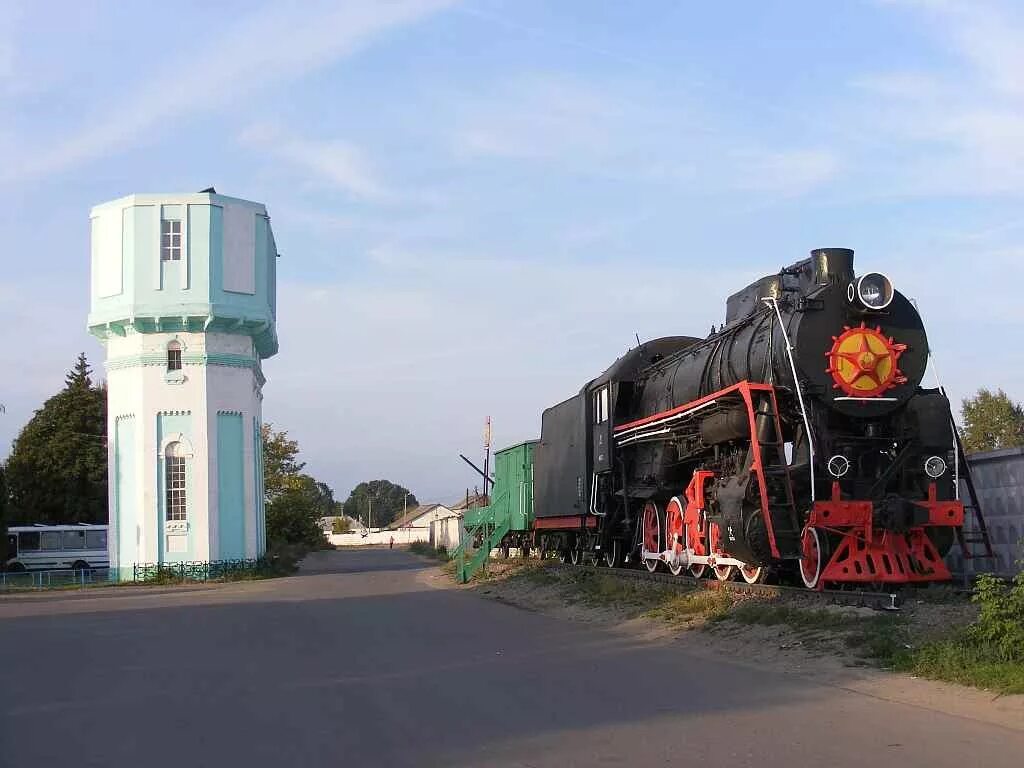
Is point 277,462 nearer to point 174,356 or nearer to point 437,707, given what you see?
point 174,356

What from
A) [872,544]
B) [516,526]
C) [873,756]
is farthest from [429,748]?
[516,526]

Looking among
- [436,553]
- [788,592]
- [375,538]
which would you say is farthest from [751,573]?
[375,538]

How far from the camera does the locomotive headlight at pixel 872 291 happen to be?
13836mm

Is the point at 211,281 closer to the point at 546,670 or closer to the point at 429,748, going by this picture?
the point at 546,670

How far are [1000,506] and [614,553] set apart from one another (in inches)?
349

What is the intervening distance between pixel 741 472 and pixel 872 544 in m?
1.99

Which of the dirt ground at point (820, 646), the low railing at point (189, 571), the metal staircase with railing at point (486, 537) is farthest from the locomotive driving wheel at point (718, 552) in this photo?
the low railing at point (189, 571)

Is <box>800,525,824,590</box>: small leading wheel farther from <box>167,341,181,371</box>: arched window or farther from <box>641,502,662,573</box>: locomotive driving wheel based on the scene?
<box>167,341,181,371</box>: arched window

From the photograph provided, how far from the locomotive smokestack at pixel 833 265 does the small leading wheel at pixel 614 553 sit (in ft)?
29.8

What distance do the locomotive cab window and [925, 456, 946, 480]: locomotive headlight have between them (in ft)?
26.6

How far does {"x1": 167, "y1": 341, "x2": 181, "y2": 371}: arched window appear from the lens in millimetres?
31703

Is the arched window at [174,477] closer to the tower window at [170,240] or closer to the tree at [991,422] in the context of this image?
the tower window at [170,240]

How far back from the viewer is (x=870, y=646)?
10.1 meters

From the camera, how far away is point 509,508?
32.8m
